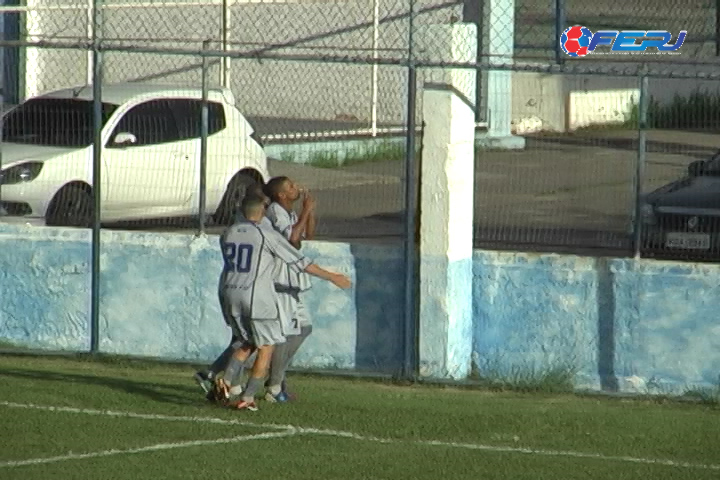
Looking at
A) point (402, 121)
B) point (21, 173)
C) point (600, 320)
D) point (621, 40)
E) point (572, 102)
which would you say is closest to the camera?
point (600, 320)

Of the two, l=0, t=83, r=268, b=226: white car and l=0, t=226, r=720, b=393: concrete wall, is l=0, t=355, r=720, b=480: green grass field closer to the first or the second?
l=0, t=226, r=720, b=393: concrete wall

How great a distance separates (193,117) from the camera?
15.3 metres

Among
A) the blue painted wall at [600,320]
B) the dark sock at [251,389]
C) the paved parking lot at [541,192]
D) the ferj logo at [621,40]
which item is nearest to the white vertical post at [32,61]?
the paved parking lot at [541,192]

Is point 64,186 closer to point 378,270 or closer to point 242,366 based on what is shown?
point 378,270

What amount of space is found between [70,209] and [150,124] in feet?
4.73

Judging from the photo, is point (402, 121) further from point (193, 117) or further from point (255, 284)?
point (255, 284)

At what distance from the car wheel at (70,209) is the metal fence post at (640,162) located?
4803 mm

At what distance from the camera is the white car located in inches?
555

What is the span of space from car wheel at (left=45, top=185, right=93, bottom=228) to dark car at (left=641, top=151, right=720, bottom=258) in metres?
4.85

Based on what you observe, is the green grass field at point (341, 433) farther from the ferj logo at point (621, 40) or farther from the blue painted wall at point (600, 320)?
the ferj logo at point (621, 40)

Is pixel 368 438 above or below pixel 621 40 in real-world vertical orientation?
below

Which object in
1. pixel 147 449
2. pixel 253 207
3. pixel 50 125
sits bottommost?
pixel 147 449

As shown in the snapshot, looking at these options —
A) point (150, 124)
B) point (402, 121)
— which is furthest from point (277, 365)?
point (402, 121)

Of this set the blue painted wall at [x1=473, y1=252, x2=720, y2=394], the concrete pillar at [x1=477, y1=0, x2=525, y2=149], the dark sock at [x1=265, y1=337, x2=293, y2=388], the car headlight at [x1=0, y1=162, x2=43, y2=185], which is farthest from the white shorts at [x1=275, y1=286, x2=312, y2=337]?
the car headlight at [x1=0, y1=162, x2=43, y2=185]
